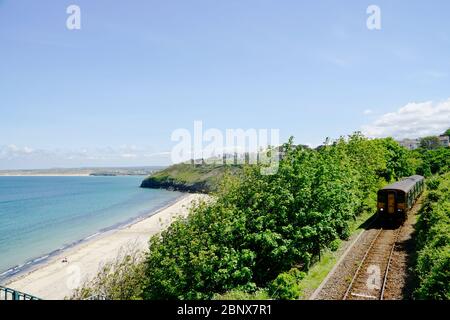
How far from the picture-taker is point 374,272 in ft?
62.3

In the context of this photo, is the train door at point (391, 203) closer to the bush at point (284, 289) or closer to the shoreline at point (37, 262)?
the bush at point (284, 289)

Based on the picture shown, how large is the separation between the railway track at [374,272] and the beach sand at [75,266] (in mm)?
11923

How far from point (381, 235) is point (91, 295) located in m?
20.2

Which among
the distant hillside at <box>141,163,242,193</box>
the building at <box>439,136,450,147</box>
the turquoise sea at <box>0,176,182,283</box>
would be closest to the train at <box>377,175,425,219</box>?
the turquoise sea at <box>0,176,182,283</box>

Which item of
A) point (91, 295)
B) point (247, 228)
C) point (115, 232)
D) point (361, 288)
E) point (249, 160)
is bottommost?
point (115, 232)

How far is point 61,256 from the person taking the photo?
51406 mm

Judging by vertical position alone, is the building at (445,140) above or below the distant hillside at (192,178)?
above

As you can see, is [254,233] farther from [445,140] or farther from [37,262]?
[445,140]

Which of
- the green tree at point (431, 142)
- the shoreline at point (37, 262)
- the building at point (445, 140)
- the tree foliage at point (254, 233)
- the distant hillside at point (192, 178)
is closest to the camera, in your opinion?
the tree foliage at point (254, 233)

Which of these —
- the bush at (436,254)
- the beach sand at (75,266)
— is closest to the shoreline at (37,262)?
the beach sand at (75,266)

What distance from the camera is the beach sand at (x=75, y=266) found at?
37.3 m

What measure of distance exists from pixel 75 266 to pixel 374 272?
3766 cm
